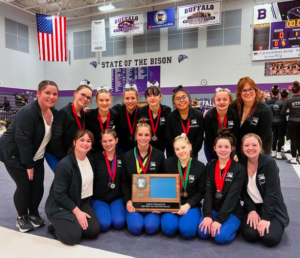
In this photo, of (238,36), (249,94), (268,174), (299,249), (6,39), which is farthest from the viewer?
(6,39)

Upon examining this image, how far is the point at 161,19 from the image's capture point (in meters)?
12.4

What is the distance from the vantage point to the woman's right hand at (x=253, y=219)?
7.75ft

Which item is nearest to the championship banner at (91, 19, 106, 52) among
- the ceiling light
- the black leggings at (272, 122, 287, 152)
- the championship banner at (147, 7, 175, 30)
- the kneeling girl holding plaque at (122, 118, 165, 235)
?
the ceiling light

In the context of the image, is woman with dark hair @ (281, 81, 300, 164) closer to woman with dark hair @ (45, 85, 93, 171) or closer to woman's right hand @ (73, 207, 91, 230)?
woman with dark hair @ (45, 85, 93, 171)

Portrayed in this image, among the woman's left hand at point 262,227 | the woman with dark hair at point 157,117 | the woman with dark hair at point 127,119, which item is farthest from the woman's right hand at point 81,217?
the woman's left hand at point 262,227

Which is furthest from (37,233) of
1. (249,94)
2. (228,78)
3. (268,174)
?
(228,78)

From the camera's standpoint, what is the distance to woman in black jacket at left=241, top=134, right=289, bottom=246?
7.59 feet

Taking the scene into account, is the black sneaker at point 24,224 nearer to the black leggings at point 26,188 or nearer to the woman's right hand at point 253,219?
the black leggings at point 26,188

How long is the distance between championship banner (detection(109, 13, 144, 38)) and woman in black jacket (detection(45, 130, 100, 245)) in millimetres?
11323

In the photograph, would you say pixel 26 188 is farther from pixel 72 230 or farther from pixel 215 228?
pixel 215 228

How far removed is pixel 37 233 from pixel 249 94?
2.88 meters

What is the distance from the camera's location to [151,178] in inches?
104

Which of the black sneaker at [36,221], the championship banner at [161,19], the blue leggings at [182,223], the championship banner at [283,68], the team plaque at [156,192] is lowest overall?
the black sneaker at [36,221]

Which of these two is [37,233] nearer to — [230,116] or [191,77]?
[230,116]
